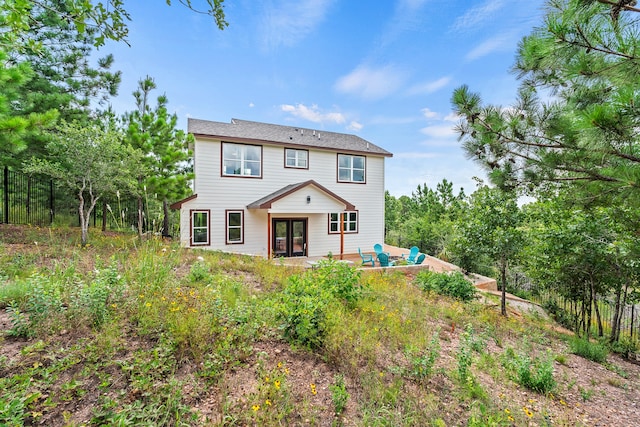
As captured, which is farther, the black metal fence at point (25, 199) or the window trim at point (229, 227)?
the window trim at point (229, 227)

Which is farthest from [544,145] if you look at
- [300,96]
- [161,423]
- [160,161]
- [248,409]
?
[300,96]

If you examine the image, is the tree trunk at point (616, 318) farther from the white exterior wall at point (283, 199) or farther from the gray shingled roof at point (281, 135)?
the gray shingled roof at point (281, 135)

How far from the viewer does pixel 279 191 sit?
13352mm

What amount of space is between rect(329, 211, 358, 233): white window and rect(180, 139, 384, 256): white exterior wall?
0.24 m

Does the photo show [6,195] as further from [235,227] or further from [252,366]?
[252,366]

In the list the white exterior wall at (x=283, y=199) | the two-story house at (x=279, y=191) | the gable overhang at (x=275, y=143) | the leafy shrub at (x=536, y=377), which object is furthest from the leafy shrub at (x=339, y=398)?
the gable overhang at (x=275, y=143)

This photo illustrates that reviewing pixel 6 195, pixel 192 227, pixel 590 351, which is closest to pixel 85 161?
pixel 192 227

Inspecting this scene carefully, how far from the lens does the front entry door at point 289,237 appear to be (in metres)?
13.5

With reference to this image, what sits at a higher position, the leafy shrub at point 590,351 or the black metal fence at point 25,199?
the black metal fence at point 25,199

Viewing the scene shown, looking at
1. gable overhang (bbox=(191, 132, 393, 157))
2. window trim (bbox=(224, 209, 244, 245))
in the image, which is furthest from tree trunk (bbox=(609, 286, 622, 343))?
window trim (bbox=(224, 209, 244, 245))

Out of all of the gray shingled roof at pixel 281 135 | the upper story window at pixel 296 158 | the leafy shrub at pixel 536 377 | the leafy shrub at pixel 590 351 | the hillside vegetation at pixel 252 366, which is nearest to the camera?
the hillside vegetation at pixel 252 366

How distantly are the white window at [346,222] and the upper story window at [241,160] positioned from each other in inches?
181

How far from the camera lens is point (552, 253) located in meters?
6.46

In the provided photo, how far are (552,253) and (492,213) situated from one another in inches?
61.1
